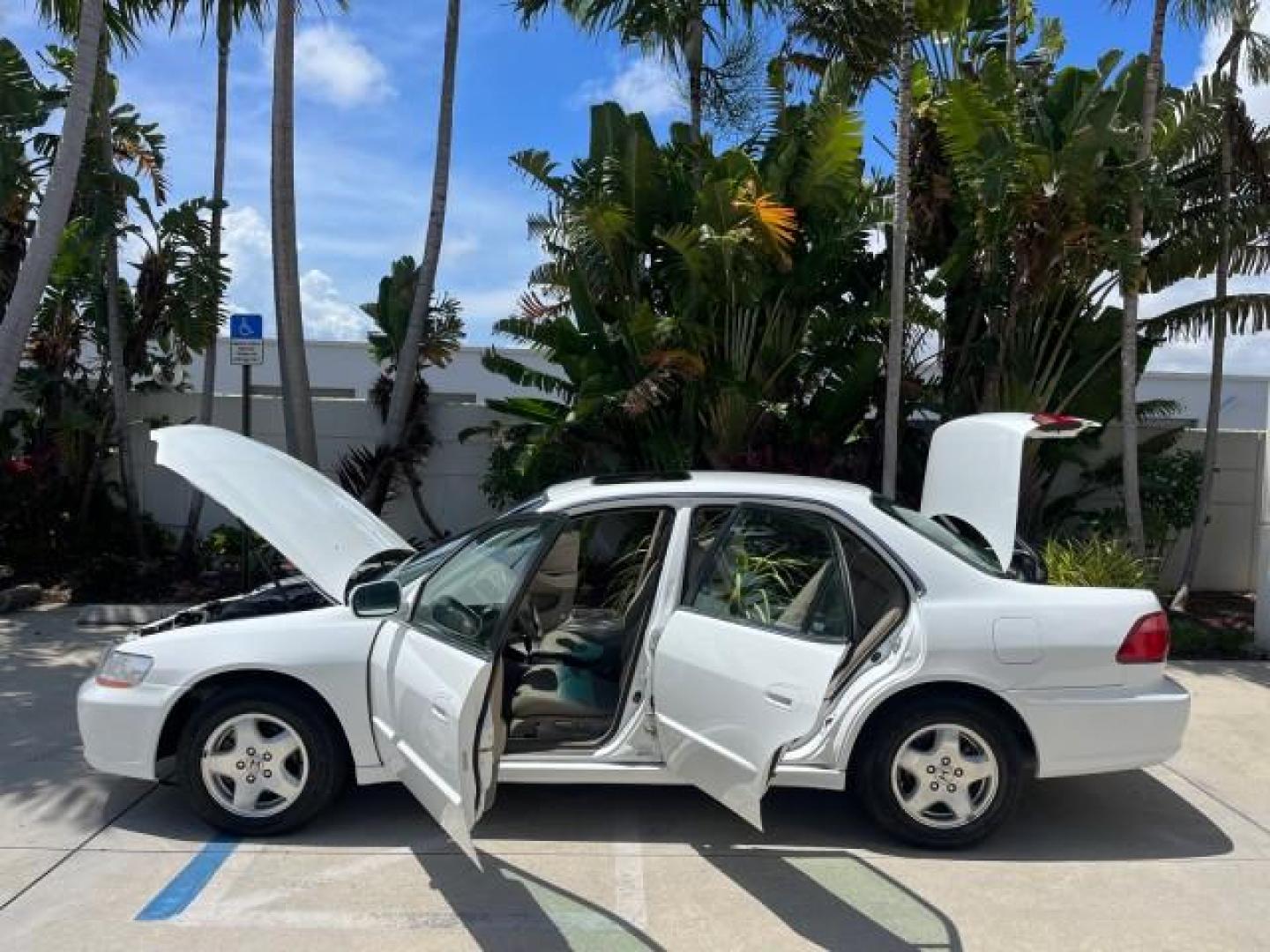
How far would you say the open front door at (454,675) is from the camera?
3.76 m

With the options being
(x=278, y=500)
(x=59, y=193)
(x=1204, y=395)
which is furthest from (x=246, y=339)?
(x=1204, y=395)

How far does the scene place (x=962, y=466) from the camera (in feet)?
17.9

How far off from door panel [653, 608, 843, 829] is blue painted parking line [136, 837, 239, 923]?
6.15ft

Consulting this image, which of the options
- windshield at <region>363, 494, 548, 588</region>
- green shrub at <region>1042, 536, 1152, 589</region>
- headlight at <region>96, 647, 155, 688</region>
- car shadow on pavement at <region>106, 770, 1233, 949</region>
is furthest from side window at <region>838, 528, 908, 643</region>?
green shrub at <region>1042, 536, 1152, 589</region>

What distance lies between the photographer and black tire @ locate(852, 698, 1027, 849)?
4457 mm

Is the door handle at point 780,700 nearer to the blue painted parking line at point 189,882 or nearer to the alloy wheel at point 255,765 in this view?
the alloy wheel at point 255,765

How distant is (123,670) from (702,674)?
2.52 meters

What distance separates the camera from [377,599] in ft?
14.7

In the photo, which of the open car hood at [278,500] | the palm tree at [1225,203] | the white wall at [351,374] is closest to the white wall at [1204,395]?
the palm tree at [1225,203]

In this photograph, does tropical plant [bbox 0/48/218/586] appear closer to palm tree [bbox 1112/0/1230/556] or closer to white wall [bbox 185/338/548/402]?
white wall [bbox 185/338/548/402]

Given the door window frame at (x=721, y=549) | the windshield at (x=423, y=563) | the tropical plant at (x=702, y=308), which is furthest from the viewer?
the tropical plant at (x=702, y=308)

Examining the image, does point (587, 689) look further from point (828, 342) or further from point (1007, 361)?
point (1007, 361)

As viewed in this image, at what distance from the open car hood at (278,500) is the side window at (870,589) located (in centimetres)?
222

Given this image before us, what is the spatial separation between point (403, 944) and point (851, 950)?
A: 5.11 ft
